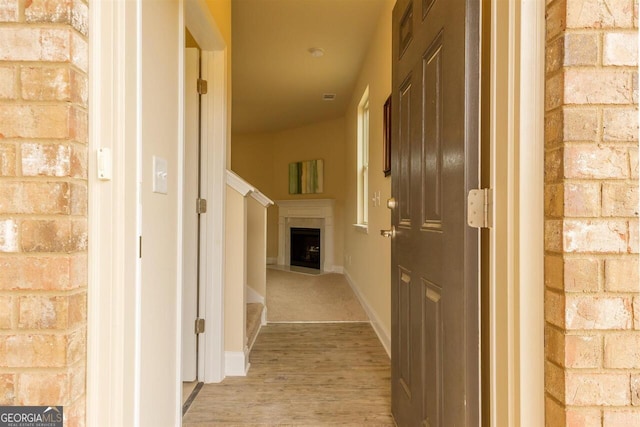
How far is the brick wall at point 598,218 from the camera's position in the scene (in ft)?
2.50

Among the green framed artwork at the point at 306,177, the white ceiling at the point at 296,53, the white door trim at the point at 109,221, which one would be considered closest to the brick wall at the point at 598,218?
the white door trim at the point at 109,221

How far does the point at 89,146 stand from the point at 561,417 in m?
1.23

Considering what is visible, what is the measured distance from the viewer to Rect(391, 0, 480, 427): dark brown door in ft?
3.22

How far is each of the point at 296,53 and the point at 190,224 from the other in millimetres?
2556

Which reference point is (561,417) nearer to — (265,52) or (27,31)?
(27,31)

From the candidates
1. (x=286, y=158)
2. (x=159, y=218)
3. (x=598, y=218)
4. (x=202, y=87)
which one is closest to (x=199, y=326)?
(x=159, y=218)

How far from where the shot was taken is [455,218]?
3.42ft

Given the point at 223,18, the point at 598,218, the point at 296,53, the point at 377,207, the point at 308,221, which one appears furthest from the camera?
the point at 308,221

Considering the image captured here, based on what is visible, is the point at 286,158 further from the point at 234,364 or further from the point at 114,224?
the point at 114,224

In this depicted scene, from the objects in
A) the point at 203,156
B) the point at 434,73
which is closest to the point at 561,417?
the point at 434,73

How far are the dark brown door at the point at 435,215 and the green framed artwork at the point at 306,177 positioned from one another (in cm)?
484

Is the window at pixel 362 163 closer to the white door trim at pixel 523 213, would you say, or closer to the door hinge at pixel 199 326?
the door hinge at pixel 199 326

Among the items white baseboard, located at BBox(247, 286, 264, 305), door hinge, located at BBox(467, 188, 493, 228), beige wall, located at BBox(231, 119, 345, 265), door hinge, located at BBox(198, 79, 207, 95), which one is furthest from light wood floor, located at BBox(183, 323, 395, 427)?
beige wall, located at BBox(231, 119, 345, 265)

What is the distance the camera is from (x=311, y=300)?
4270mm
